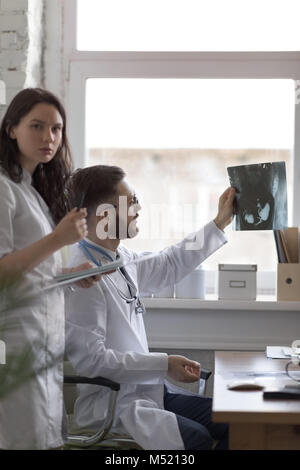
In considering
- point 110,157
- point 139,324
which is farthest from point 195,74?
point 139,324

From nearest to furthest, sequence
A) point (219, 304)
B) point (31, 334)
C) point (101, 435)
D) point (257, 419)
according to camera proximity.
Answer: point (257, 419) → point (31, 334) → point (101, 435) → point (219, 304)

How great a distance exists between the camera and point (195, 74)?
2895 millimetres

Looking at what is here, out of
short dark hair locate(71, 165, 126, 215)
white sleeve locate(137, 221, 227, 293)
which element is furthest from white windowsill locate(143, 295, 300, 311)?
short dark hair locate(71, 165, 126, 215)

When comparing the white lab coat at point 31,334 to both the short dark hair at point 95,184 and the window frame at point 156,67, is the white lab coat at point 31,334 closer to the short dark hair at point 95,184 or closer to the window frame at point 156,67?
the short dark hair at point 95,184

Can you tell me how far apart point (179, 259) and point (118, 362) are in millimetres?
614

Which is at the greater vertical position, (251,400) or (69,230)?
(69,230)

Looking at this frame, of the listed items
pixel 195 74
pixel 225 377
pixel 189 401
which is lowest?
pixel 189 401

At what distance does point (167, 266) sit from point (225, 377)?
687 millimetres

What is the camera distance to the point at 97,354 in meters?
1.88

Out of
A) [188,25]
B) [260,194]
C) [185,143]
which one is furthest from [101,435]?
[188,25]

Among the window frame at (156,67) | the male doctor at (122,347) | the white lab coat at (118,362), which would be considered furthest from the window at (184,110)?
the white lab coat at (118,362)

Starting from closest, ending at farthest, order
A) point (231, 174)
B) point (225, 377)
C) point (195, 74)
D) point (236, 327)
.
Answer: point (225, 377) → point (231, 174) → point (236, 327) → point (195, 74)

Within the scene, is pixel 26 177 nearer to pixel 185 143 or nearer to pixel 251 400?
pixel 251 400

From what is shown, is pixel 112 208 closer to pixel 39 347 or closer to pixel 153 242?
pixel 153 242
